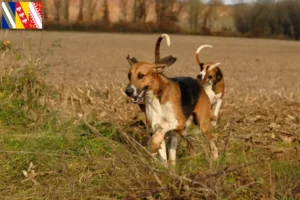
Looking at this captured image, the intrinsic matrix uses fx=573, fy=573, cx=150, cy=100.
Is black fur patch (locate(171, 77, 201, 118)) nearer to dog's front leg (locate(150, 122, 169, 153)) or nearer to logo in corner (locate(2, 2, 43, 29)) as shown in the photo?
dog's front leg (locate(150, 122, 169, 153))

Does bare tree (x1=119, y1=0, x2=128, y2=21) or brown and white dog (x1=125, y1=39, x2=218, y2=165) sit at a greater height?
brown and white dog (x1=125, y1=39, x2=218, y2=165)

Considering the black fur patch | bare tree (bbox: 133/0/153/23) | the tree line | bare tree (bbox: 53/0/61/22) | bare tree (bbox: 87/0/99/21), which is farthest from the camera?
bare tree (bbox: 133/0/153/23)

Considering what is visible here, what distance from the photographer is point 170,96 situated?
691cm

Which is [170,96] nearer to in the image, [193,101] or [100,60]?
[193,101]

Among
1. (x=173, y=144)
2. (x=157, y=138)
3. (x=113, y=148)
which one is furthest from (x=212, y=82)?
(x=113, y=148)

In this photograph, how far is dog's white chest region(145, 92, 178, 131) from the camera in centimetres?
677

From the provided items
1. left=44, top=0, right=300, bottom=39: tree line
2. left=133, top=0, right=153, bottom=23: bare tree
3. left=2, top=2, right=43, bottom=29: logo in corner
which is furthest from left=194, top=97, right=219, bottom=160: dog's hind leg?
left=133, top=0, right=153, bottom=23: bare tree

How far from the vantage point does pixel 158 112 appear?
6785 mm

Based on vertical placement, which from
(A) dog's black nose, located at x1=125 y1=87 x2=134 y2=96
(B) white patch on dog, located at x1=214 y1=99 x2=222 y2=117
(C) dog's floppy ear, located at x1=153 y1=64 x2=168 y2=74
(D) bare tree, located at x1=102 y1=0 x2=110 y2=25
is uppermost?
(C) dog's floppy ear, located at x1=153 y1=64 x2=168 y2=74

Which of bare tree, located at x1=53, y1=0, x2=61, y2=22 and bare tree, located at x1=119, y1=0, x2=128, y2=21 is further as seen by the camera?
bare tree, located at x1=119, y1=0, x2=128, y2=21

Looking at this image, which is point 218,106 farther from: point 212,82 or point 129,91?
point 129,91

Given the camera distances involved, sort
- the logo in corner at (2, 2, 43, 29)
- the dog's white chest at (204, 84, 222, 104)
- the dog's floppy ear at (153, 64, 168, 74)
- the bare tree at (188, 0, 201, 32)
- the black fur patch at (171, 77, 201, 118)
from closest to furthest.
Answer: the dog's floppy ear at (153, 64, 168, 74) < the black fur patch at (171, 77, 201, 118) < the logo in corner at (2, 2, 43, 29) < the dog's white chest at (204, 84, 222, 104) < the bare tree at (188, 0, 201, 32)

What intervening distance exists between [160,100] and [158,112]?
0.15m

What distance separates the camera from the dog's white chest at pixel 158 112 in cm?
677
